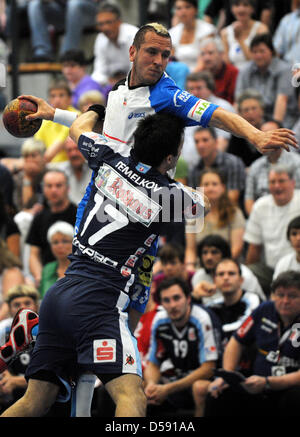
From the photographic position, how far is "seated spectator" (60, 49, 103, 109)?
1130 centimetres

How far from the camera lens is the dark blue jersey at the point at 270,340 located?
7.07 m

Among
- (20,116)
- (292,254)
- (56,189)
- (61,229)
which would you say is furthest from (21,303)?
(20,116)

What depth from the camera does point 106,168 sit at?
508 cm

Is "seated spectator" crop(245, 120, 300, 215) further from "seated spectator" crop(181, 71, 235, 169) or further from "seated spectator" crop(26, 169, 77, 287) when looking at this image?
"seated spectator" crop(26, 169, 77, 287)

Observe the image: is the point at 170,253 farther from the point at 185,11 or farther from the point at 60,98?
the point at 185,11

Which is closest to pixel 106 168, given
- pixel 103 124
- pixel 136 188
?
pixel 136 188

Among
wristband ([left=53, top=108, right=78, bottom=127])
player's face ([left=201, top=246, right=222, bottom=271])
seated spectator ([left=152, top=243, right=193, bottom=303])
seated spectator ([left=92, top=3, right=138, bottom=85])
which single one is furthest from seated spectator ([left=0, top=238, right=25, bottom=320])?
wristband ([left=53, top=108, right=78, bottom=127])

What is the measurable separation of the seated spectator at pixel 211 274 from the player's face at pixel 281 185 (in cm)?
71

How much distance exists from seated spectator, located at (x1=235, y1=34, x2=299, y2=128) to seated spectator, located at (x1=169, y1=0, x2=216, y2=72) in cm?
113

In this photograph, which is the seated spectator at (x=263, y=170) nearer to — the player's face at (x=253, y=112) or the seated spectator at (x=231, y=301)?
the player's face at (x=253, y=112)

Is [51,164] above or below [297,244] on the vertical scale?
above

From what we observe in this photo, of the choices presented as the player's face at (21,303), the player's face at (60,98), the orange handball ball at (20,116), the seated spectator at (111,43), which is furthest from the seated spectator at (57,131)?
the orange handball ball at (20,116)
